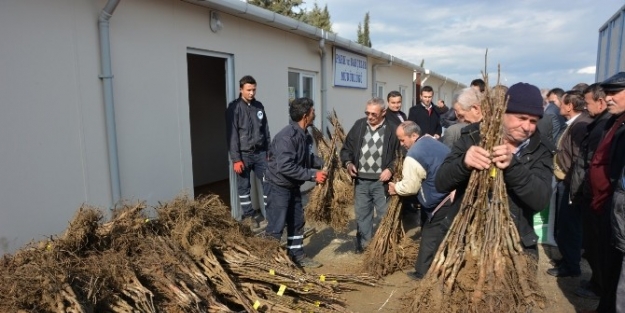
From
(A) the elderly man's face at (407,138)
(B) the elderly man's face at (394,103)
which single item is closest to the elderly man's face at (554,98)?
(B) the elderly man's face at (394,103)

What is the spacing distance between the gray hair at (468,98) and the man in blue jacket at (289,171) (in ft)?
4.78

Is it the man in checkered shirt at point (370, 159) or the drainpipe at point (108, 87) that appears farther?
the man in checkered shirt at point (370, 159)

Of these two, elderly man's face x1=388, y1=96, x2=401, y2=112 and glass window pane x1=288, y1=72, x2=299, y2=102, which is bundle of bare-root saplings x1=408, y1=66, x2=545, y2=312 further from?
glass window pane x1=288, y1=72, x2=299, y2=102

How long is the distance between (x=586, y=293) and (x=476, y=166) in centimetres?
277

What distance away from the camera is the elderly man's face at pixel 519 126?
2152 millimetres

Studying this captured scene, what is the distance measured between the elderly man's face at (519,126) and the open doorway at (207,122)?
699cm

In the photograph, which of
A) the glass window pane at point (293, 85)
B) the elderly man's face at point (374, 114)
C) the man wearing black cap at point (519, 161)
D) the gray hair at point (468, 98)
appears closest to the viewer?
the man wearing black cap at point (519, 161)

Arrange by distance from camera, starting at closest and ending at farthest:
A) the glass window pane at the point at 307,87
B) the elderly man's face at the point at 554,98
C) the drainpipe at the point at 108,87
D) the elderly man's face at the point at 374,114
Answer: the drainpipe at the point at 108,87, the elderly man's face at the point at 374,114, the elderly man's face at the point at 554,98, the glass window pane at the point at 307,87

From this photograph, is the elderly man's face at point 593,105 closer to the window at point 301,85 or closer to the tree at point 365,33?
the window at point 301,85

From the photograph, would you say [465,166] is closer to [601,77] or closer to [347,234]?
[347,234]

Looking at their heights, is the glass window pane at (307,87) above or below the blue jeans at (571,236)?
above

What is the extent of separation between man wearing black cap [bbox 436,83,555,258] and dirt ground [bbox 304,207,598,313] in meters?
0.55

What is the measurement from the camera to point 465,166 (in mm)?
2127

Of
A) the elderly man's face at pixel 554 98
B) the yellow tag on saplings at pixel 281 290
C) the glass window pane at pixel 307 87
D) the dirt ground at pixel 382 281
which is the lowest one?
the dirt ground at pixel 382 281
